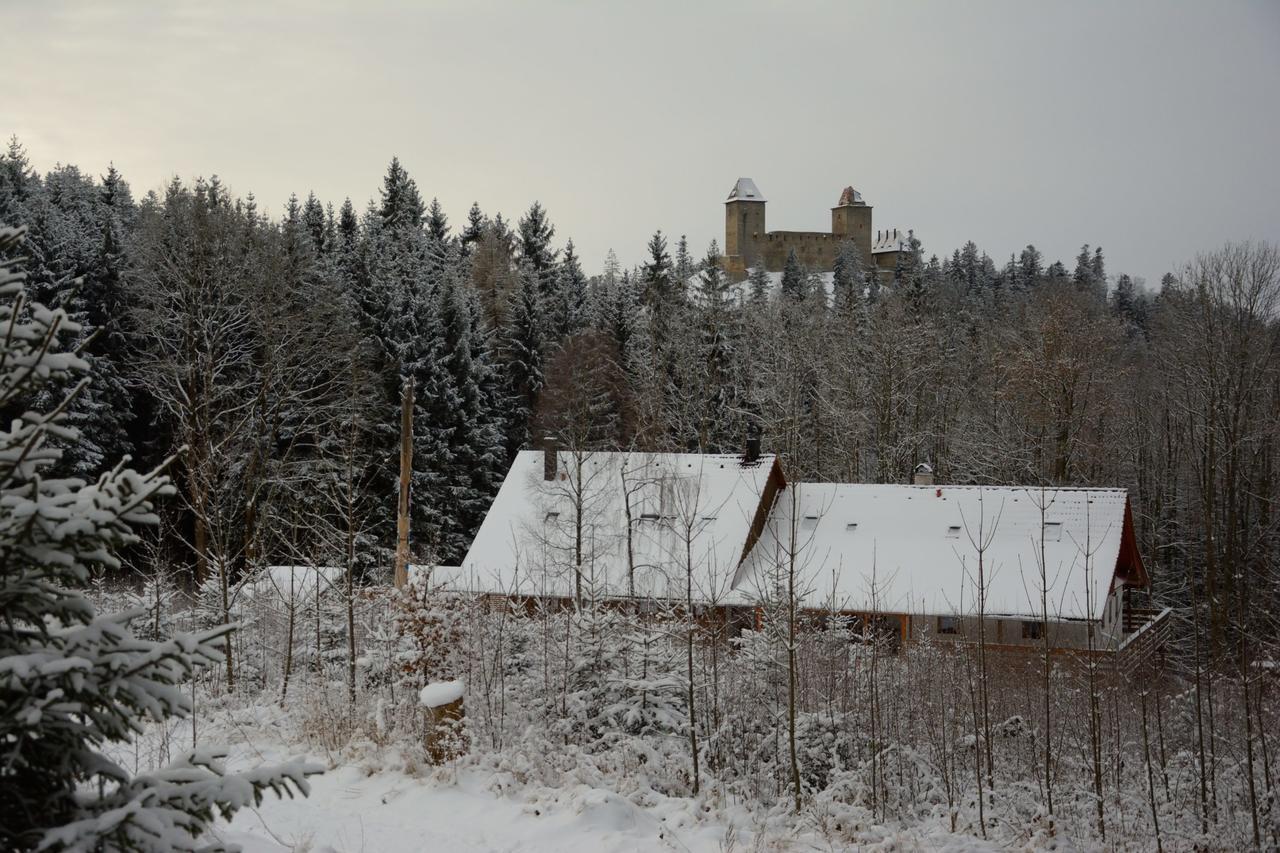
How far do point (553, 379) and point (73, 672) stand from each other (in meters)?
36.2

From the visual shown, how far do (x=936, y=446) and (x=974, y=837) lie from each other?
39.9 meters

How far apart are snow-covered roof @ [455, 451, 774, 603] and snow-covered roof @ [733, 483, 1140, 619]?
1192 millimetres

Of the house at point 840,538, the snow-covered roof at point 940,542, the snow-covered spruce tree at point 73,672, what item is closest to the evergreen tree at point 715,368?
the house at point 840,538

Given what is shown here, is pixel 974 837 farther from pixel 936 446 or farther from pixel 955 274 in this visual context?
pixel 955 274

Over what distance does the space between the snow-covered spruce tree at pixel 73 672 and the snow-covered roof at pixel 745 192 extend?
126612 millimetres

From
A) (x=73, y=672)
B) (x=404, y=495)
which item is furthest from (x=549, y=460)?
(x=73, y=672)

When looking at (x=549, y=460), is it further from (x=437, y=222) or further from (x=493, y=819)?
(x=437, y=222)

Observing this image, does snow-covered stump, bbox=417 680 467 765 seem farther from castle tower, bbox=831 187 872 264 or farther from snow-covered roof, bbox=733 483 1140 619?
castle tower, bbox=831 187 872 264

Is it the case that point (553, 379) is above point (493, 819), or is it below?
above

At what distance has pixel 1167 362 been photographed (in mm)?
38312

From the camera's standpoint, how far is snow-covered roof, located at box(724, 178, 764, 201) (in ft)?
414

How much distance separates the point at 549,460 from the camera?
27062 millimetres

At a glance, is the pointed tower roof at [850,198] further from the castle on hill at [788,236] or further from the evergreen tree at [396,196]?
the evergreen tree at [396,196]

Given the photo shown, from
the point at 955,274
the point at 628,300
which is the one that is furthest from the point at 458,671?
the point at 955,274
